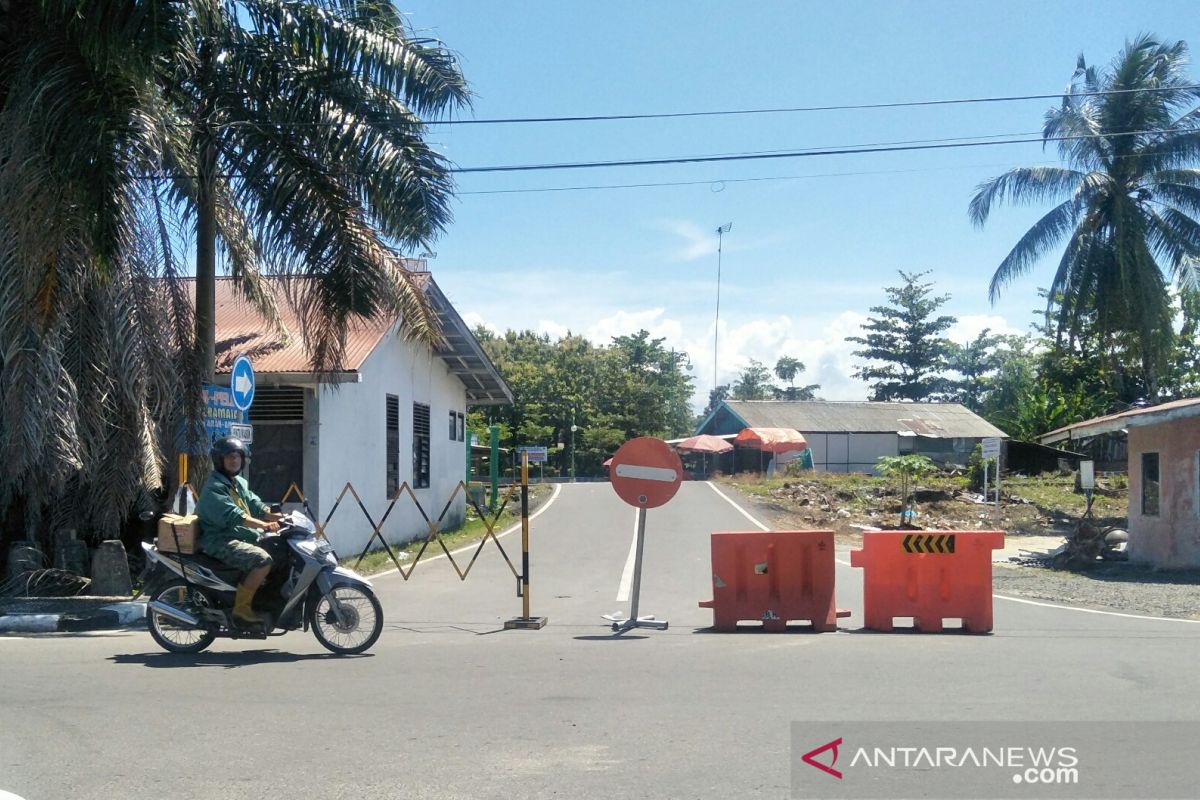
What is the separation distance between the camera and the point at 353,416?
19047 mm

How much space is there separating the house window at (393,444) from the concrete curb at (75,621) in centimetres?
977

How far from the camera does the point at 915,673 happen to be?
7.96m

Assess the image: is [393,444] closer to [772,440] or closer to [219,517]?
[219,517]

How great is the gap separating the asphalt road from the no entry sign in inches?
55.9

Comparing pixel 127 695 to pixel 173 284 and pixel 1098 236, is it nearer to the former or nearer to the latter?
pixel 173 284

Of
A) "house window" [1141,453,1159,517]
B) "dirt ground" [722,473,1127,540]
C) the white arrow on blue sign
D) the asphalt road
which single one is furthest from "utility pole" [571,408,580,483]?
the asphalt road

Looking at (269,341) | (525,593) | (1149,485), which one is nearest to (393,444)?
(269,341)

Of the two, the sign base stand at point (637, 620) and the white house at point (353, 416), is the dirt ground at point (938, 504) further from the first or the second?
the sign base stand at point (637, 620)

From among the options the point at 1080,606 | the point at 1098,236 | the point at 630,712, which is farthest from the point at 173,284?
the point at 1098,236

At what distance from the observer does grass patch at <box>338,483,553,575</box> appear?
17.7 m

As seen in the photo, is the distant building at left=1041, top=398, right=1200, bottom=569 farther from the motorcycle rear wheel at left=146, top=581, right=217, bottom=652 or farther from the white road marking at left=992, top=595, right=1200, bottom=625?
→ the motorcycle rear wheel at left=146, top=581, right=217, bottom=652

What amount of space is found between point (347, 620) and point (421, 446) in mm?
15301

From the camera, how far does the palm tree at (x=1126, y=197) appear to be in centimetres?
2925

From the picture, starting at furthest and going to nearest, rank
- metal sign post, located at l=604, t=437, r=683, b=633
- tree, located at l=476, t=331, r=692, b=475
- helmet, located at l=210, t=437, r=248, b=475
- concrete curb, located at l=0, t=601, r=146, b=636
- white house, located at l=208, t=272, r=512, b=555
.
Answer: tree, located at l=476, t=331, r=692, b=475
white house, located at l=208, t=272, r=512, b=555
concrete curb, located at l=0, t=601, r=146, b=636
metal sign post, located at l=604, t=437, r=683, b=633
helmet, located at l=210, t=437, r=248, b=475
